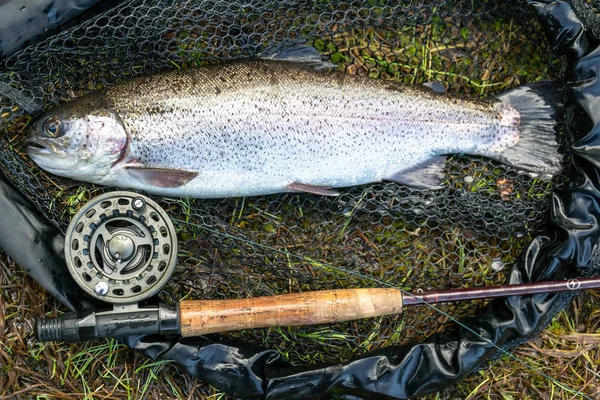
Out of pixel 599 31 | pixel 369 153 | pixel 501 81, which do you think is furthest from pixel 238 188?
pixel 599 31

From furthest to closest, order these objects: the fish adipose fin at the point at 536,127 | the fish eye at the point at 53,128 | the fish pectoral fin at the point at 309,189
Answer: the fish adipose fin at the point at 536,127 → the fish pectoral fin at the point at 309,189 → the fish eye at the point at 53,128

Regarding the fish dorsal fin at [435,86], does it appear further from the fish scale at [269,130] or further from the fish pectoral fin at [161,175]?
the fish pectoral fin at [161,175]

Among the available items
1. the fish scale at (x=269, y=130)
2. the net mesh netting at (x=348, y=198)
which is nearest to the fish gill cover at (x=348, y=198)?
the net mesh netting at (x=348, y=198)

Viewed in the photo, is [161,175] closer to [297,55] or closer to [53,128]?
[53,128]

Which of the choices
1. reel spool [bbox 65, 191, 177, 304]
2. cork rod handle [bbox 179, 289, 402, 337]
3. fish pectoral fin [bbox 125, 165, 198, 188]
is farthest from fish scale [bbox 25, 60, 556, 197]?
cork rod handle [bbox 179, 289, 402, 337]

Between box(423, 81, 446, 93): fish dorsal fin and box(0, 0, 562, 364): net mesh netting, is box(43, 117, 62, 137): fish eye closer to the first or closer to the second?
box(0, 0, 562, 364): net mesh netting
